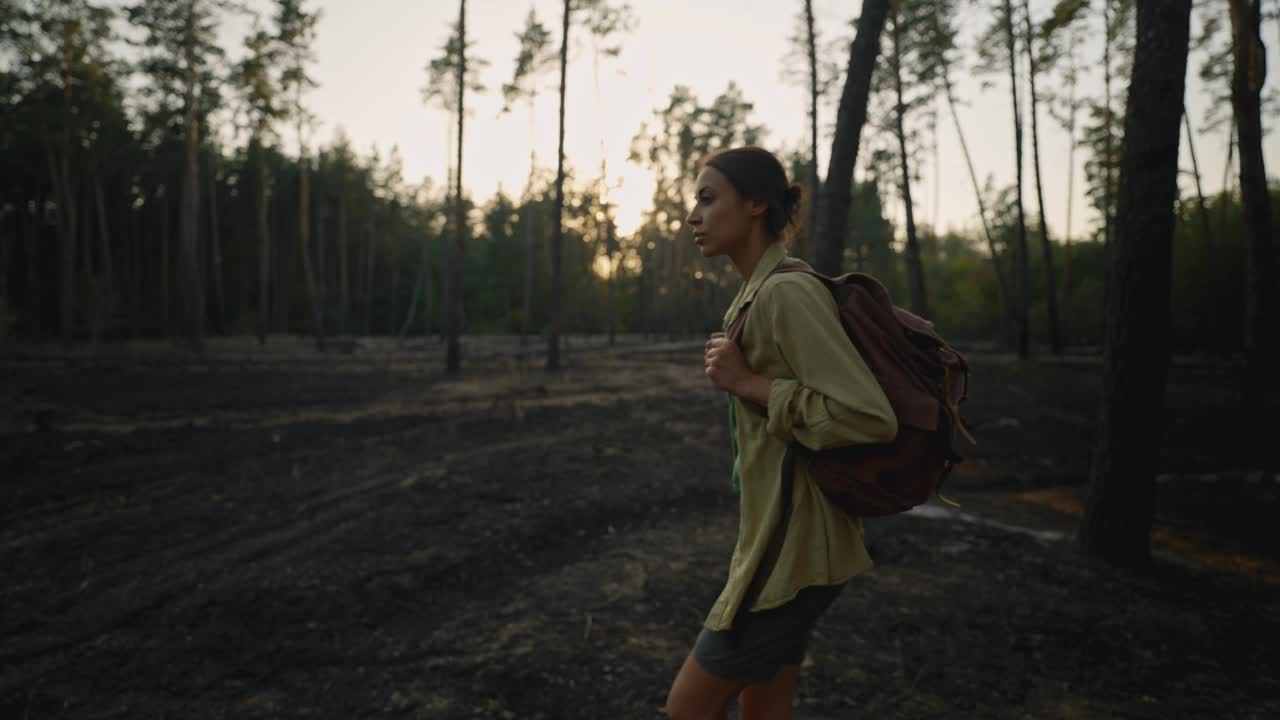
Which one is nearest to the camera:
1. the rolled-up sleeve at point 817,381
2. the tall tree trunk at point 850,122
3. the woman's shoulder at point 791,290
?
the rolled-up sleeve at point 817,381

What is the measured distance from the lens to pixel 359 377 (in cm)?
2067

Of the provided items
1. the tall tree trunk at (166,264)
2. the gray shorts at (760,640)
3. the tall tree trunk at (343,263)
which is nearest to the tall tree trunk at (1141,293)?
the gray shorts at (760,640)

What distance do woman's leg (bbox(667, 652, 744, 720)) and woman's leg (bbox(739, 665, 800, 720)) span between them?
0.17 m

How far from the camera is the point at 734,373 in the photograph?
1.77 metres

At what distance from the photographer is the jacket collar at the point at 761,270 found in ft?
6.07

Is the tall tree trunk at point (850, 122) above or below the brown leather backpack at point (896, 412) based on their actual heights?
above

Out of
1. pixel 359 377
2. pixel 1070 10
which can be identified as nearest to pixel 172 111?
pixel 359 377

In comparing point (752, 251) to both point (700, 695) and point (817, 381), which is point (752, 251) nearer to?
point (817, 381)

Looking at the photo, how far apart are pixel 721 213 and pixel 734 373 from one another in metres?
0.44

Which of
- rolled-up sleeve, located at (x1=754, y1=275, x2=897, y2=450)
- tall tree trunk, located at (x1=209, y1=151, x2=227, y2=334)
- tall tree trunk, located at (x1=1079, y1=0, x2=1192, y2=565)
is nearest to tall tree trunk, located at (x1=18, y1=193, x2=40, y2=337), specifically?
tall tree trunk, located at (x1=209, y1=151, x2=227, y2=334)

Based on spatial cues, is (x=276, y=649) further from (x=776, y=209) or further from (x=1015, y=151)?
(x=1015, y=151)

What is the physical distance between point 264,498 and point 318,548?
2.17 m

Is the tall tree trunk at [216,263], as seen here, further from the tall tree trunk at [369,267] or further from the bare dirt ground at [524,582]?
the bare dirt ground at [524,582]

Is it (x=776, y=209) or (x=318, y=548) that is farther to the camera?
(x=318, y=548)
